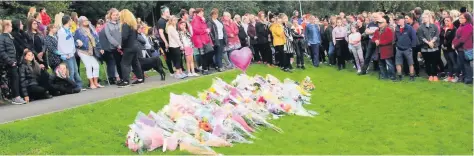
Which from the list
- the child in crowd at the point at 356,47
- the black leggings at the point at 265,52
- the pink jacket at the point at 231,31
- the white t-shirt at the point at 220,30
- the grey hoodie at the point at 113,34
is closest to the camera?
the grey hoodie at the point at 113,34

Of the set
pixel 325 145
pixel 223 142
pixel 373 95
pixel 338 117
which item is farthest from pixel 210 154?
pixel 373 95

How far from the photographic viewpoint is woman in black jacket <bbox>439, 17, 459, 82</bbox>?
16312 millimetres

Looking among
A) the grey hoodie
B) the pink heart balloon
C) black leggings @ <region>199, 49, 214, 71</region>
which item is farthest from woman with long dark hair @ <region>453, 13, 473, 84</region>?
the grey hoodie

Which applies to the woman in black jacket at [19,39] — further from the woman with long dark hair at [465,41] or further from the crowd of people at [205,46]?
the woman with long dark hair at [465,41]

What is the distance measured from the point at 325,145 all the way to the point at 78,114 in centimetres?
433

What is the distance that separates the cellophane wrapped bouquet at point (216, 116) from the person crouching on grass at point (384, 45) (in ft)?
13.0

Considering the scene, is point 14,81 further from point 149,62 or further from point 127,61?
point 149,62

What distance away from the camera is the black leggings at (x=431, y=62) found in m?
16.9

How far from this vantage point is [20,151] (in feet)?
28.4

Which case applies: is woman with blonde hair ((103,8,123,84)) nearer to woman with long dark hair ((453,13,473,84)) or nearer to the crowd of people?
the crowd of people

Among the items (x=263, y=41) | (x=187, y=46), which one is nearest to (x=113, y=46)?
(x=187, y=46)

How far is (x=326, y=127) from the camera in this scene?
35.6 feet

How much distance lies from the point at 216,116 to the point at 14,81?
4.81m

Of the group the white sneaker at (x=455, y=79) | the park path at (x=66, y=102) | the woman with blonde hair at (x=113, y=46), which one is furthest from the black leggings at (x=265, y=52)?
the white sneaker at (x=455, y=79)
